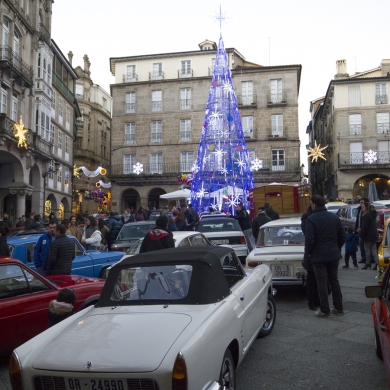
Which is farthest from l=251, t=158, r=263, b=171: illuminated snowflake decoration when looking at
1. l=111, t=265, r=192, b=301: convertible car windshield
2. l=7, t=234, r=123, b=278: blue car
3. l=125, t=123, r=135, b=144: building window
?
l=111, t=265, r=192, b=301: convertible car windshield

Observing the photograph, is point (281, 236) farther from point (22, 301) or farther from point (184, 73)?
point (184, 73)

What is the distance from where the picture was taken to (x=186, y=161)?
40.0 meters

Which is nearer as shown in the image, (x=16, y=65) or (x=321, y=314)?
(x=321, y=314)

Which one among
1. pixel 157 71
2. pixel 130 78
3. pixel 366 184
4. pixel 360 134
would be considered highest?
pixel 157 71

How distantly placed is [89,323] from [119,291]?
547 mm

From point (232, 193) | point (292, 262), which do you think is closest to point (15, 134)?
point (232, 193)

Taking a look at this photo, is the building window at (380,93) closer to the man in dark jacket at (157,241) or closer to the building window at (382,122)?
the building window at (382,122)

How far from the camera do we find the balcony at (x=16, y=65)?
70.6 ft

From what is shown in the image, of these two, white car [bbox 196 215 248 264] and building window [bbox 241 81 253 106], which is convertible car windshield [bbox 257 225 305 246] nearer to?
white car [bbox 196 215 248 264]

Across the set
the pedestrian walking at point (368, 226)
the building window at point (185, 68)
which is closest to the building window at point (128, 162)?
the building window at point (185, 68)

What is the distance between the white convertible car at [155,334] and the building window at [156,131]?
36578mm

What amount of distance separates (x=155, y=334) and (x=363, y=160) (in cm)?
3704

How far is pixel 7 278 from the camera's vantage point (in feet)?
17.2

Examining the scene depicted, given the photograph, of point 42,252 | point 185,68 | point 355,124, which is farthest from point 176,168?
point 42,252
